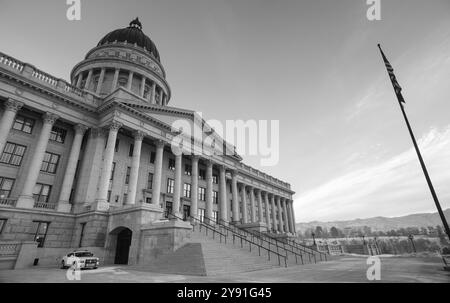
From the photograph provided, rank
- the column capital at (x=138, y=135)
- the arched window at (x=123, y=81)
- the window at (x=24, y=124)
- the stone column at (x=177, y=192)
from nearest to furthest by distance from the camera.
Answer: the window at (x=24, y=124)
the column capital at (x=138, y=135)
the stone column at (x=177, y=192)
the arched window at (x=123, y=81)

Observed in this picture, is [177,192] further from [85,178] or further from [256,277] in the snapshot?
[256,277]

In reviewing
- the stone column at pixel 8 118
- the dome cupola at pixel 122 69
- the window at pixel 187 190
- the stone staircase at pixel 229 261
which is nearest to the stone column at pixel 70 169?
the stone column at pixel 8 118

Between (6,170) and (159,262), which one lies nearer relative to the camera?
(159,262)

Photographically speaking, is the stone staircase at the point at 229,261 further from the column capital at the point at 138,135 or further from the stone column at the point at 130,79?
the stone column at the point at 130,79

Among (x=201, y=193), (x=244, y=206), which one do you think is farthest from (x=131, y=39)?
(x=244, y=206)

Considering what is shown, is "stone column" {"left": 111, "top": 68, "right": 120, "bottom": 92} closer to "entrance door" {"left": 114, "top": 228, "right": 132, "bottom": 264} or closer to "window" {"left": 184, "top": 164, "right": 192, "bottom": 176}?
"window" {"left": 184, "top": 164, "right": 192, "bottom": 176}

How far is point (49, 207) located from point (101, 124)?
9.61 meters

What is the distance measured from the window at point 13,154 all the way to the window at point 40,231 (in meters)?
6.00

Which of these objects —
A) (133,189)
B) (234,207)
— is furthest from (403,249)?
(133,189)

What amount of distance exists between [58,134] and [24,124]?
2.90m

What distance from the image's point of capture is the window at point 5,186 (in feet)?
65.9

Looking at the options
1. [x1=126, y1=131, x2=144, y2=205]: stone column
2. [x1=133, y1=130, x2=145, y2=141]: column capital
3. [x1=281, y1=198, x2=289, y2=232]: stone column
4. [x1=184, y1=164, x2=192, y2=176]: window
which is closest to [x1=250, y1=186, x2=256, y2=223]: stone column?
[x1=281, y1=198, x2=289, y2=232]: stone column
